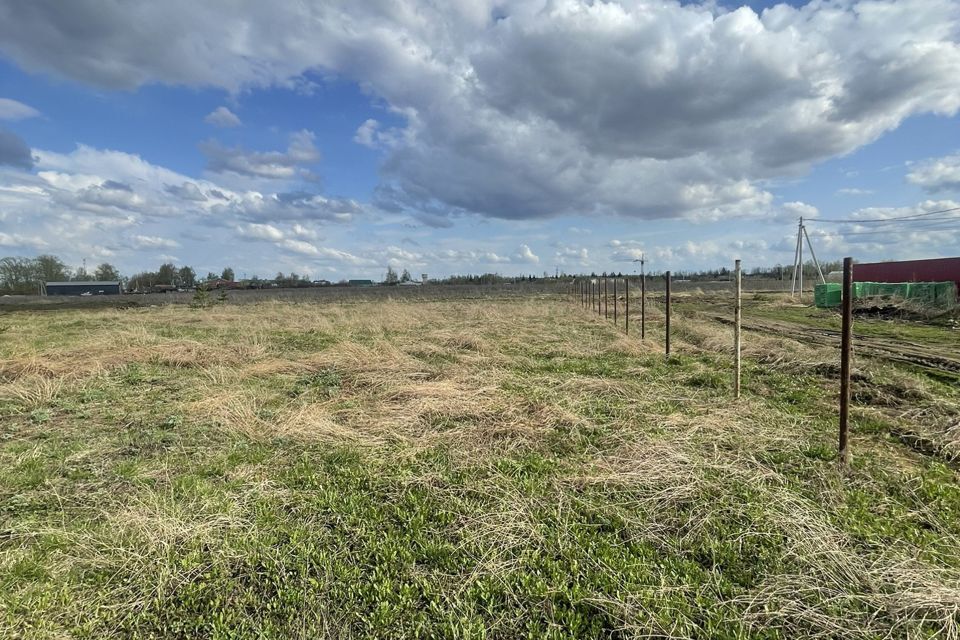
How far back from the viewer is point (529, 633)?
2.35 m

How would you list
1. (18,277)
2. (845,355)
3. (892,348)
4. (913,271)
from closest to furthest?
(845,355) < (892,348) < (913,271) < (18,277)

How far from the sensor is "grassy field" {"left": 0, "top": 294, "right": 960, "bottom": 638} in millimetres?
2484

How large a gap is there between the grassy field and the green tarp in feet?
57.7

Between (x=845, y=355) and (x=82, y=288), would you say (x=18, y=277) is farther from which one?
(x=845, y=355)

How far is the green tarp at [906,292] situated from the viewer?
Answer: 19314 mm

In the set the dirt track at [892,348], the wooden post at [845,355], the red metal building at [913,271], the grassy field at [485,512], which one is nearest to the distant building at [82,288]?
the grassy field at [485,512]

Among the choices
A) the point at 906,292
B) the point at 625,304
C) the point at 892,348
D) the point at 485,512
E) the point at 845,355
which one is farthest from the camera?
the point at 625,304

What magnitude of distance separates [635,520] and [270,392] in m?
6.37

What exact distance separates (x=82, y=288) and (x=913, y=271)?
117 metres

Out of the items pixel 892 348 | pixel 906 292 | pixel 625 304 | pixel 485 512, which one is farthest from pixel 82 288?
pixel 906 292

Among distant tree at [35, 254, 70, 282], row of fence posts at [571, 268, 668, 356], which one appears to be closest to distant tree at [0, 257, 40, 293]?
distant tree at [35, 254, 70, 282]

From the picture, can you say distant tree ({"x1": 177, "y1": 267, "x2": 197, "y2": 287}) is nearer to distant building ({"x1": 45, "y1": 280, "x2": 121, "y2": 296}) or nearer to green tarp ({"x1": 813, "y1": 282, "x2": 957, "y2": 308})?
distant building ({"x1": 45, "y1": 280, "x2": 121, "y2": 296})

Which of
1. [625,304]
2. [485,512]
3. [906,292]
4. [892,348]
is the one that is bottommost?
[485,512]

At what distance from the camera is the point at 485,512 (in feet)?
11.5
